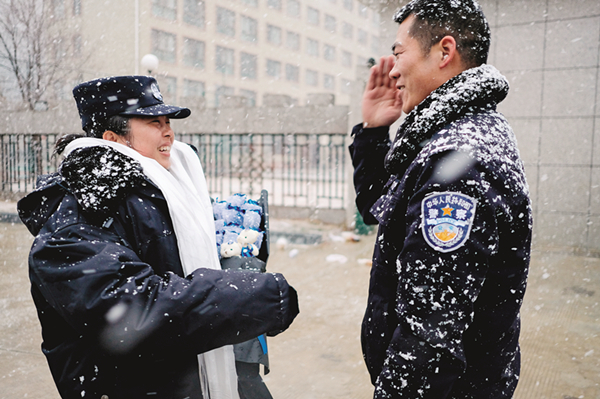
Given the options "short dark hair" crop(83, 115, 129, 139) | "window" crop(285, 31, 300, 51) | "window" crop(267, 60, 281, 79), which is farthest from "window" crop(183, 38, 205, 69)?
"short dark hair" crop(83, 115, 129, 139)

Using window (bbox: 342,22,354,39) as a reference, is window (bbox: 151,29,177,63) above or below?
below

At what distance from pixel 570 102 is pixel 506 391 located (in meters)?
7.91

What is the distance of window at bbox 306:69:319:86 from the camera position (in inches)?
1925

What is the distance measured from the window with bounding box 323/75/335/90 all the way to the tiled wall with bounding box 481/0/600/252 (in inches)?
1736

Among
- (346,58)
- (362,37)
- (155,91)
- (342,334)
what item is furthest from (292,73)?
(155,91)

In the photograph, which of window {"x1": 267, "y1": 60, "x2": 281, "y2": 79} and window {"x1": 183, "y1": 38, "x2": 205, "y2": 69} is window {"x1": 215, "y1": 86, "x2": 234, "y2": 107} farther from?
window {"x1": 267, "y1": 60, "x2": 281, "y2": 79}

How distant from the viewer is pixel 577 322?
194 inches

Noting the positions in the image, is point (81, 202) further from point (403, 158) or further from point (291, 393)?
point (291, 393)

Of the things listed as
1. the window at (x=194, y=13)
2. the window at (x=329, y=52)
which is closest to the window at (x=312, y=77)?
the window at (x=329, y=52)

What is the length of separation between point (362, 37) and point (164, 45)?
3162 centimetres

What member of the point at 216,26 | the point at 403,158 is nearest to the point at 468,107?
the point at 403,158

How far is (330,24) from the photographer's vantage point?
51.2m

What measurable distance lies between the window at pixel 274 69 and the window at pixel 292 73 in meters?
1.16

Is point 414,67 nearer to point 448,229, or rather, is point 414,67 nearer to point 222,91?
point 448,229
